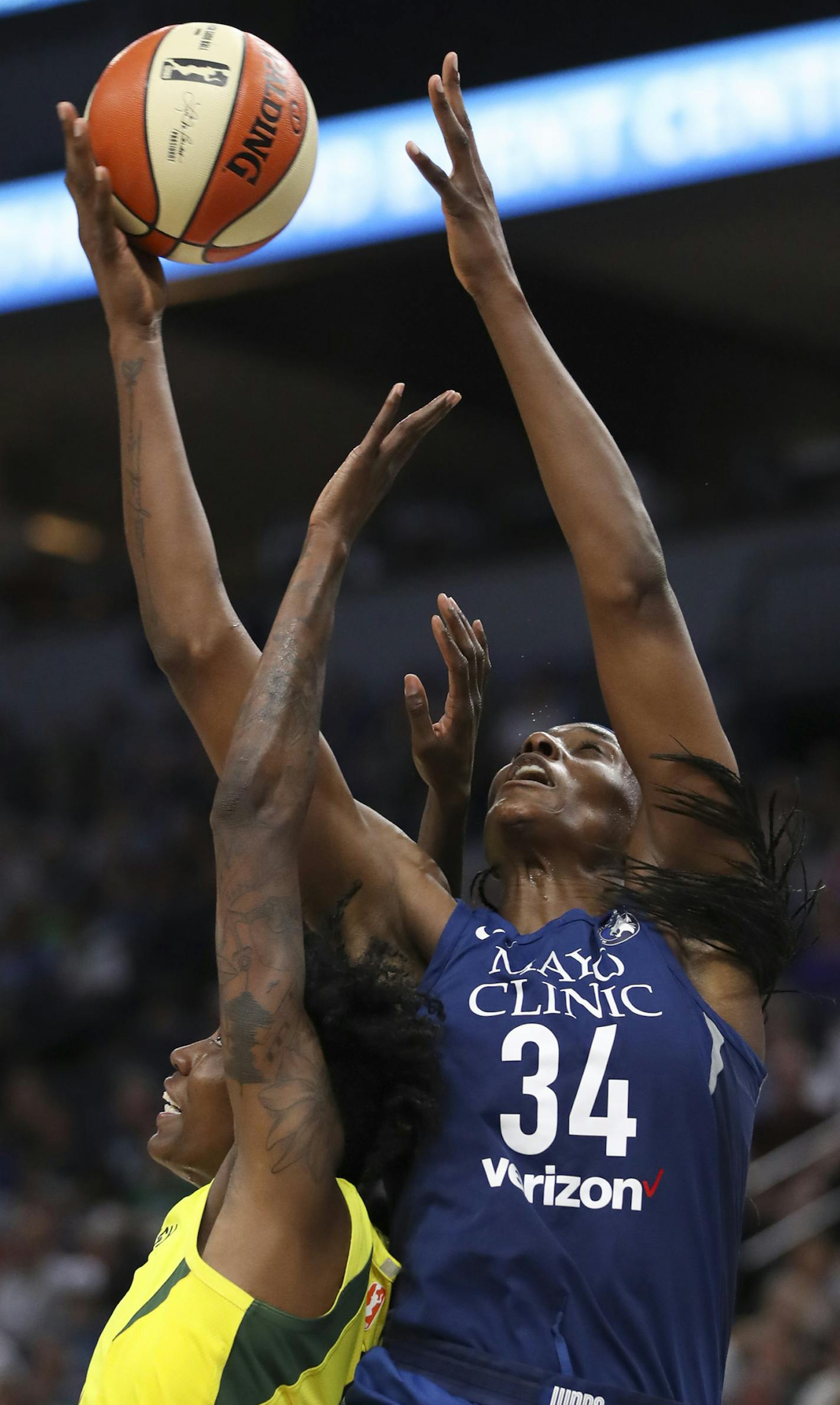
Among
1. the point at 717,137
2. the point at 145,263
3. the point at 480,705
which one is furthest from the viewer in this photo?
the point at 717,137

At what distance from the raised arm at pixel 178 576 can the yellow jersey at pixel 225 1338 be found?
523 millimetres

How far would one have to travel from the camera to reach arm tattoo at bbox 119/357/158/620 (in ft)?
8.54

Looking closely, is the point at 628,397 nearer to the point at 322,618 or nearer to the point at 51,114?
the point at 51,114

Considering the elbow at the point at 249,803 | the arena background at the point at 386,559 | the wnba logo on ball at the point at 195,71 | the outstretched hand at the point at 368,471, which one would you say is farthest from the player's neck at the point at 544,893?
the arena background at the point at 386,559

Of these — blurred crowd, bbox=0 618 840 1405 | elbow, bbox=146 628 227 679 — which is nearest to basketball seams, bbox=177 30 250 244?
elbow, bbox=146 628 227 679

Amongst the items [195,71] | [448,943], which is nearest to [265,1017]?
[448,943]

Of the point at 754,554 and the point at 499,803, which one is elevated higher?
the point at 499,803

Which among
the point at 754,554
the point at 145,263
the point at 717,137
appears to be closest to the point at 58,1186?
the point at 754,554

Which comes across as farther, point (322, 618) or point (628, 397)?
point (628, 397)

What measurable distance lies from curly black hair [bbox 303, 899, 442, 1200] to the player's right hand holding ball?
3.64 ft

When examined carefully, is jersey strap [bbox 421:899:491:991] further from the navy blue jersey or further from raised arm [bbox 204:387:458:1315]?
raised arm [bbox 204:387:458:1315]

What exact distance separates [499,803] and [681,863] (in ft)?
1.19

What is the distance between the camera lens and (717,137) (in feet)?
26.3

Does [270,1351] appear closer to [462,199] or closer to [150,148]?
[462,199]
